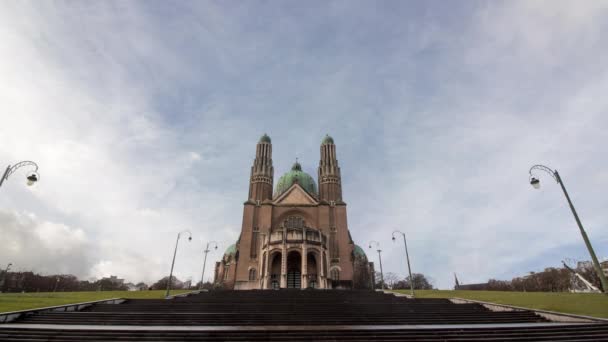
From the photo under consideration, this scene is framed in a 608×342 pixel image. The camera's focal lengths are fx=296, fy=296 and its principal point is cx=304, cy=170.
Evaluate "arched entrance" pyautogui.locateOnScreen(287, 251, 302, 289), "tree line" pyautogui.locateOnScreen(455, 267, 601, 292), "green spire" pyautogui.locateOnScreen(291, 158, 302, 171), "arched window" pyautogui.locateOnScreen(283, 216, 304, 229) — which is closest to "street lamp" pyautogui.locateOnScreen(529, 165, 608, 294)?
"arched entrance" pyautogui.locateOnScreen(287, 251, 302, 289)

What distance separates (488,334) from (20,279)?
8760 centimetres

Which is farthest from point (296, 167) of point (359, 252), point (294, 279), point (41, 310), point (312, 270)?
point (41, 310)

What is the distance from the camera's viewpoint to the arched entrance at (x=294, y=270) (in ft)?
130

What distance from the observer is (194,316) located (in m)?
15.1

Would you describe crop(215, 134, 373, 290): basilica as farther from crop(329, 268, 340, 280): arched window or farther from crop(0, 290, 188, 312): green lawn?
crop(0, 290, 188, 312): green lawn

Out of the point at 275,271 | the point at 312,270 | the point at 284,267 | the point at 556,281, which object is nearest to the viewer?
the point at 284,267

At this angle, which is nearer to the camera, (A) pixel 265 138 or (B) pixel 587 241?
(B) pixel 587 241

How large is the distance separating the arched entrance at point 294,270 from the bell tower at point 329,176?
1371 centimetres

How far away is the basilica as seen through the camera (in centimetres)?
3825

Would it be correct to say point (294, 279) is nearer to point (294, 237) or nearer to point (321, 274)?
point (321, 274)

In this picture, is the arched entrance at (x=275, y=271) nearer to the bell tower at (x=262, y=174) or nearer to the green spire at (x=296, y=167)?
the bell tower at (x=262, y=174)

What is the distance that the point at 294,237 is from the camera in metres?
38.5

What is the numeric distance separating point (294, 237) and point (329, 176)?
17694 millimetres

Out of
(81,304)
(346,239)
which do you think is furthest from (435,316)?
(346,239)
